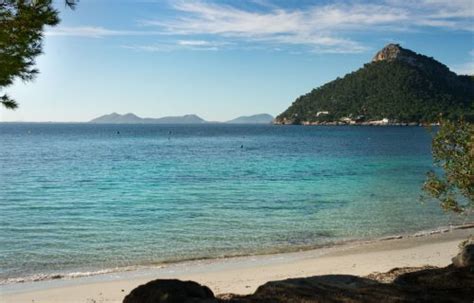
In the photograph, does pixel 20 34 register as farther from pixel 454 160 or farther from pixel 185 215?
pixel 185 215

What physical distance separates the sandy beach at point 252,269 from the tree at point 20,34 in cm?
581

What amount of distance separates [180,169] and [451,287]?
4122 cm

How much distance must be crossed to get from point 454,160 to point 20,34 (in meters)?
9.99

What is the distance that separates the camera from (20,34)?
762cm

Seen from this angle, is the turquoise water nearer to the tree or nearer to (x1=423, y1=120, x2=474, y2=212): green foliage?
(x1=423, y1=120, x2=474, y2=212): green foliage

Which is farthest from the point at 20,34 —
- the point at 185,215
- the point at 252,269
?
the point at 185,215

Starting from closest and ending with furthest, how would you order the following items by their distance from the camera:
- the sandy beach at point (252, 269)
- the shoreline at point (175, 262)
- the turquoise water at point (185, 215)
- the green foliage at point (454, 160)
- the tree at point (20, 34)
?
the tree at point (20, 34)
the green foliage at point (454, 160)
the sandy beach at point (252, 269)
the shoreline at point (175, 262)
the turquoise water at point (185, 215)

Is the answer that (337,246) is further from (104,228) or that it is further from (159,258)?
(104,228)

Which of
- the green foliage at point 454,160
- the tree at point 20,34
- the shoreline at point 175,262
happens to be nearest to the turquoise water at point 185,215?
the shoreline at point 175,262

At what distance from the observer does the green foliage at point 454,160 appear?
39.8 feet

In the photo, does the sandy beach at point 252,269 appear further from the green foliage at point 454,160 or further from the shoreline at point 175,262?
the green foliage at point 454,160

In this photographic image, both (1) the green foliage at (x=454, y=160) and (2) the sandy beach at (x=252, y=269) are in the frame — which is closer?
(1) the green foliage at (x=454, y=160)

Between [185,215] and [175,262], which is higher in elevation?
[185,215]

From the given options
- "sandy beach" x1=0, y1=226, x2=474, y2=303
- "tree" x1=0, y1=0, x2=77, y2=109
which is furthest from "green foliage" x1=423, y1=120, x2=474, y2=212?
"tree" x1=0, y1=0, x2=77, y2=109
